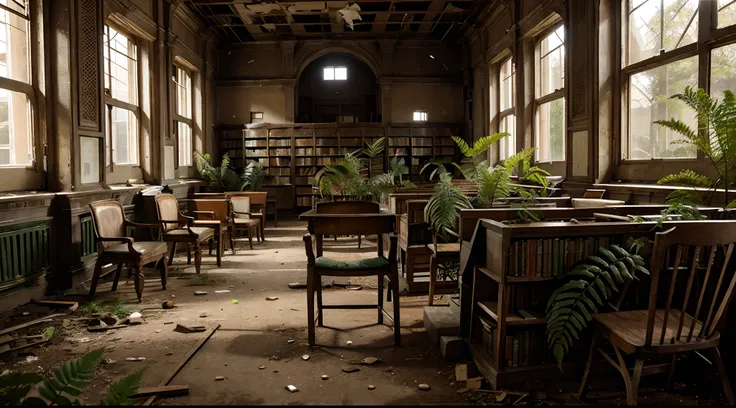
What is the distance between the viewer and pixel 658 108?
19.4ft

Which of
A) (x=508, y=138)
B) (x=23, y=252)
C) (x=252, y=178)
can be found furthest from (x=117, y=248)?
(x=508, y=138)

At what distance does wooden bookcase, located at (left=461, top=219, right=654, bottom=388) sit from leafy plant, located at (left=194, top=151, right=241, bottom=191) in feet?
29.9

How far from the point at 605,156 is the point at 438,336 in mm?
4340

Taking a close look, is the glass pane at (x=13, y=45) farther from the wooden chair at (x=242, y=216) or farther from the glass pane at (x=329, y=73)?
the glass pane at (x=329, y=73)

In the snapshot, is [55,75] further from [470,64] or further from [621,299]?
[470,64]

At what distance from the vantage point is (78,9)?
5.89 m

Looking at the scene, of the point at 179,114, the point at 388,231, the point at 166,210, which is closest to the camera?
the point at 388,231

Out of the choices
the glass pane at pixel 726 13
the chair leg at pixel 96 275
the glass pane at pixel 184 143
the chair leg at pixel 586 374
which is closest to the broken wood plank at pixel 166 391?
the chair leg at pixel 586 374

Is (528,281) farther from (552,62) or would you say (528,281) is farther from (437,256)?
(552,62)

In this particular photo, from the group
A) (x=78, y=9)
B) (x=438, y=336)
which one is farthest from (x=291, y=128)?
(x=438, y=336)

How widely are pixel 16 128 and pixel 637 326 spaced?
5.77 meters

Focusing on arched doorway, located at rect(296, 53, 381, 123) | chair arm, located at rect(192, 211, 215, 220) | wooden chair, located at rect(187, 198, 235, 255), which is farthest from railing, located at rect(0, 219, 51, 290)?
arched doorway, located at rect(296, 53, 381, 123)

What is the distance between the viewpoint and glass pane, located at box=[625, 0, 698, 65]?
5.34 m

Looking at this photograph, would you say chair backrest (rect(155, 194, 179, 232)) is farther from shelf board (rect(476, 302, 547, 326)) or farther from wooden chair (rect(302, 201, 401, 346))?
shelf board (rect(476, 302, 547, 326))
